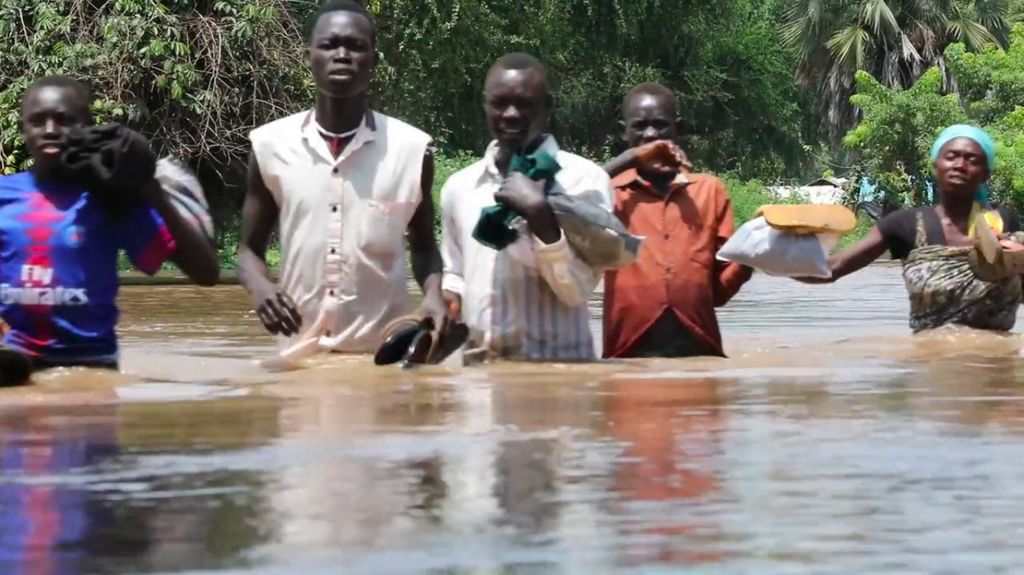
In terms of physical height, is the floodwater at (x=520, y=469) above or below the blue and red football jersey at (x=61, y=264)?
below

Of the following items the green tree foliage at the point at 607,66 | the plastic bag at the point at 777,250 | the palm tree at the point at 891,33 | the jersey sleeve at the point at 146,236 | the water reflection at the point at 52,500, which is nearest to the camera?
the water reflection at the point at 52,500

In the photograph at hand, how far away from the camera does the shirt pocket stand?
7.07 m

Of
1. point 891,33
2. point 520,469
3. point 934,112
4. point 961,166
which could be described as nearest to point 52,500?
point 520,469

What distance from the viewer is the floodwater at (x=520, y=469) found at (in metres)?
3.75

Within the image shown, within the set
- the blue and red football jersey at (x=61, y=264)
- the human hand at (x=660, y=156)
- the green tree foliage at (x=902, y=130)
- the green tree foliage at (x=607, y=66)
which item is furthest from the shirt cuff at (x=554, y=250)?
the green tree foliage at (x=902, y=130)

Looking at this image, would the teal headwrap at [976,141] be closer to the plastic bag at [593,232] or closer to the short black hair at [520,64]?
the short black hair at [520,64]

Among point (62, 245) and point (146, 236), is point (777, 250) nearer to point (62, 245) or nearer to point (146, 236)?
point (146, 236)

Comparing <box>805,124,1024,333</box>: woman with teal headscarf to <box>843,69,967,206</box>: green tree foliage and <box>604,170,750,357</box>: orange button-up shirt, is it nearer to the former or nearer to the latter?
<box>604,170,750,357</box>: orange button-up shirt

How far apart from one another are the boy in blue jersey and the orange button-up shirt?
1.85m

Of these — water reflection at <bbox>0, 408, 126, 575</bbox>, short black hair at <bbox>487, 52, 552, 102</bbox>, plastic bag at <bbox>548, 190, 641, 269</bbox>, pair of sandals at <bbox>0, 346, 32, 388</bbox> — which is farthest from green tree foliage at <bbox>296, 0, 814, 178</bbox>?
water reflection at <bbox>0, 408, 126, 575</bbox>

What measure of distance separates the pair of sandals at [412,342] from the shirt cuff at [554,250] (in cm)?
42

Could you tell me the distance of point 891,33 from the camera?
146ft

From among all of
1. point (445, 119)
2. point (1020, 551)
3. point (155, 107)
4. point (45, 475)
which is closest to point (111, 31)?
point (155, 107)

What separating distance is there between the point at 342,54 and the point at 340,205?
506mm
